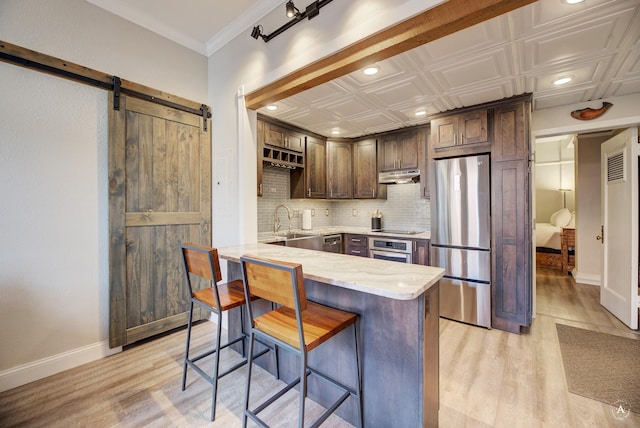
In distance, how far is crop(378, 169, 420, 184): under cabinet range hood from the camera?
3887mm

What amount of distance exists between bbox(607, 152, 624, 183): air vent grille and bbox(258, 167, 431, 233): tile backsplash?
2.05 meters

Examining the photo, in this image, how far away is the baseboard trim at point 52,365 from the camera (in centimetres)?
192

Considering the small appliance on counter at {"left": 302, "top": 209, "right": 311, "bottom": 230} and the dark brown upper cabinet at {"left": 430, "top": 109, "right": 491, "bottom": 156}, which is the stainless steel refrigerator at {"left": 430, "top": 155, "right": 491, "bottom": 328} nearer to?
the dark brown upper cabinet at {"left": 430, "top": 109, "right": 491, "bottom": 156}

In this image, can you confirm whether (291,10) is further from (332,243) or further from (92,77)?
(332,243)

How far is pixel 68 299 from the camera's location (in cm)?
218

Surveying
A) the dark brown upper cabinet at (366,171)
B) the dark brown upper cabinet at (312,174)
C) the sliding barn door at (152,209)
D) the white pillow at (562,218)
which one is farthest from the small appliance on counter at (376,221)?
the white pillow at (562,218)

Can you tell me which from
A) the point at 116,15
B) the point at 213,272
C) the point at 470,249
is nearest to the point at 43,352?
the point at 213,272

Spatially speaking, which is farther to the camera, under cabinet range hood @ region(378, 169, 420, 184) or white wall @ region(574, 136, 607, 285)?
white wall @ region(574, 136, 607, 285)

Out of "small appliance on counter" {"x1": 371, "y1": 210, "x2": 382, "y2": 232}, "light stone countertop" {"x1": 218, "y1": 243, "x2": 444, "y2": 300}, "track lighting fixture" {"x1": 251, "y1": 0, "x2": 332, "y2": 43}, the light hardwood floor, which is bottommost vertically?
the light hardwood floor

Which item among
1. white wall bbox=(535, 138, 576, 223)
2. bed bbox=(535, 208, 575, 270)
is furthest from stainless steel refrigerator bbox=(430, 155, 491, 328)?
white wall bbox=(535, 138, 576, 223)

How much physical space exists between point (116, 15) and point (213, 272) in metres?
2.54

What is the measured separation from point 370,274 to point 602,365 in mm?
2377

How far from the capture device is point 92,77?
2.26 metres

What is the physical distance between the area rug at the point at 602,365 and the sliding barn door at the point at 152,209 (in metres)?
3.47
